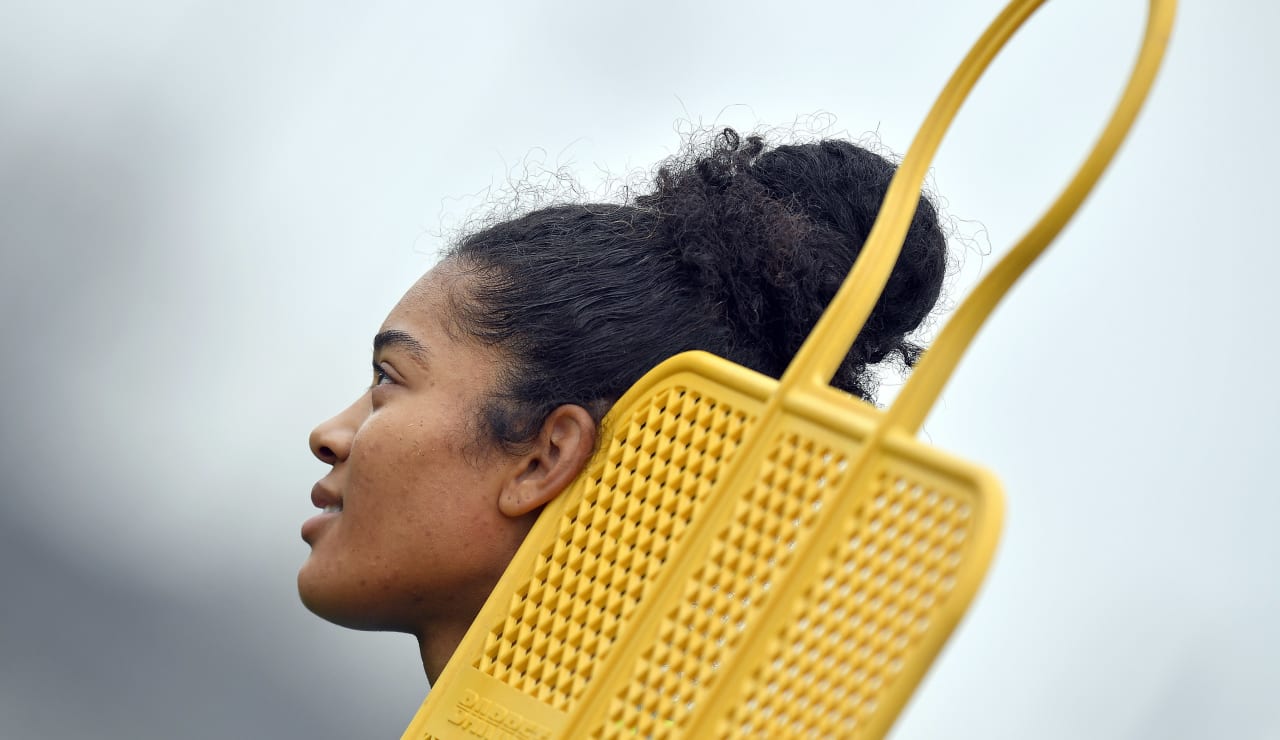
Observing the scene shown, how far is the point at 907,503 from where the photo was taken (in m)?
0.97

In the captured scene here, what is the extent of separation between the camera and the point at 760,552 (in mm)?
1076

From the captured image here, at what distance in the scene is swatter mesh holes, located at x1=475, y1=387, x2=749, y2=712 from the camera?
119 centimetres

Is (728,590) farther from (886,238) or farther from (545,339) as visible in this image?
(545,339)

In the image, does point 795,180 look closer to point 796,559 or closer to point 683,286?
point 683,286

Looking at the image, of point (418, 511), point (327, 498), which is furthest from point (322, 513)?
point (418, 511)

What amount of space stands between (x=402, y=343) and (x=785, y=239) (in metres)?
0.43

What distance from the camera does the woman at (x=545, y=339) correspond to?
4.47 feet

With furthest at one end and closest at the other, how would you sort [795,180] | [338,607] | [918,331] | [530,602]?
[918,331] < [795,180] < [338,607] < [530,602]

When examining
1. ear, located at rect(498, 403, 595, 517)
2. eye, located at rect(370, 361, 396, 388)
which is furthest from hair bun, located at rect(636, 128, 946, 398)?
eye, located at rect(370, 361, 396, 388)

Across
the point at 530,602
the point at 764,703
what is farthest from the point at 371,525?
the point at 764,703

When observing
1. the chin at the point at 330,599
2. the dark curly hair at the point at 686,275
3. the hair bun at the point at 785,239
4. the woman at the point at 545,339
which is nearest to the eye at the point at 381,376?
→ the woman at the point at 545,339

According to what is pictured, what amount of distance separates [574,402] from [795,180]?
380 millimetres

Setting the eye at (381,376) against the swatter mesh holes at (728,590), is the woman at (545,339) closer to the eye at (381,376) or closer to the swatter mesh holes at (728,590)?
the eye at (381,376)

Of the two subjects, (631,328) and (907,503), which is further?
(631,328)
